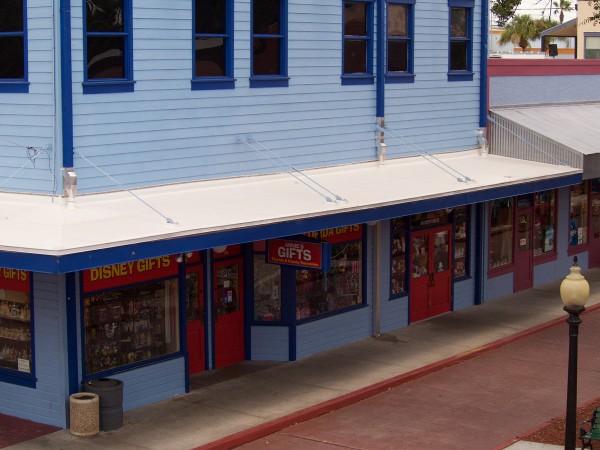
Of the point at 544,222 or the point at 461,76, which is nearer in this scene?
the point at 461,76

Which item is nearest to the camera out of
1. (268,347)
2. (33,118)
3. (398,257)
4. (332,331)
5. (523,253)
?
(33,118)

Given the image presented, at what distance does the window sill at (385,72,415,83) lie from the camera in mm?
21117

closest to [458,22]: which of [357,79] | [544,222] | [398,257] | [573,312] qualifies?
[357,79]

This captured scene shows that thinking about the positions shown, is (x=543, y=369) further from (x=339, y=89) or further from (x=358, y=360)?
(x=339, y=89)

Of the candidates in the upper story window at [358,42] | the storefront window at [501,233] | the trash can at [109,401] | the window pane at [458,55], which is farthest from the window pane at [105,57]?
the storefront window at [501,233]

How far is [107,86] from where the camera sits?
617 inches

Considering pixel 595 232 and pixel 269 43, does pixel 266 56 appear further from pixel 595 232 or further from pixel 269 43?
pixel 595 232

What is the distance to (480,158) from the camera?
23.7 meters

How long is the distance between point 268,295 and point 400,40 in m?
5.82

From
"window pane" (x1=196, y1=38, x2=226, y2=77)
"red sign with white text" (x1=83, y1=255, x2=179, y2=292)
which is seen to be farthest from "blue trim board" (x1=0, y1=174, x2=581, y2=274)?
"window pane" (x1=196, y1=38, x2=226, y2=77)

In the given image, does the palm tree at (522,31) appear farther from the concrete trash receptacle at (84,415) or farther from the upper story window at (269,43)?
the concrete trash receptacle at (84,415)

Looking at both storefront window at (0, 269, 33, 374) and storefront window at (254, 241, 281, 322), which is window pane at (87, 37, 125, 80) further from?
storefront window at (254, 241, 281, 322)

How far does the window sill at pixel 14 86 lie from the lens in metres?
15.3

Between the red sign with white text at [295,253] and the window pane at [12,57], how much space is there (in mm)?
4973
